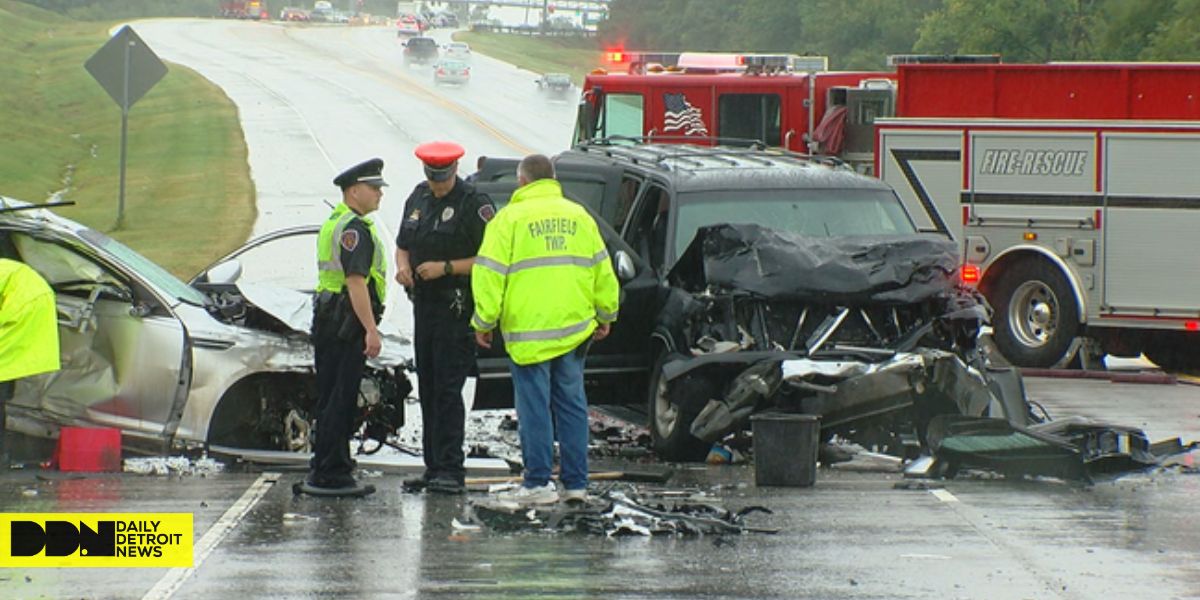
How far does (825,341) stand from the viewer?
1120 centimetres

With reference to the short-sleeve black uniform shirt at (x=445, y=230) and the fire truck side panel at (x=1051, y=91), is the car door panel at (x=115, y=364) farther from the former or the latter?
the fire truck side panel at (x=1051, y=91)

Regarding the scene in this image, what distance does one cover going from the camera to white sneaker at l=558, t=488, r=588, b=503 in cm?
931

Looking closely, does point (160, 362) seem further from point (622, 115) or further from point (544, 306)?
point (622, 115)

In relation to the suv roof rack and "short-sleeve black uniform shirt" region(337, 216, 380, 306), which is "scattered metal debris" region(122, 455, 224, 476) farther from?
the suv roof rack

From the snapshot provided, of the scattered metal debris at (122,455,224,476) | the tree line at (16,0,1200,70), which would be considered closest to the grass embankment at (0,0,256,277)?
the tree line at (16,0,1200,70)

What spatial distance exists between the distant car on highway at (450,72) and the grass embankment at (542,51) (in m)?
8.34

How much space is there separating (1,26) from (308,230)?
85.2 metres

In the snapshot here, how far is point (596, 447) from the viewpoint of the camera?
39.7 feet

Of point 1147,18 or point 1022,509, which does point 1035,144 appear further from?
point 1147,18

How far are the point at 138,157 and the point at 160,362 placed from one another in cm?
3710

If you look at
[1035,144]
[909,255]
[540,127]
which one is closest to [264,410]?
[909,255]

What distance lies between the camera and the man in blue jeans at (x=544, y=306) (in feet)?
30.8

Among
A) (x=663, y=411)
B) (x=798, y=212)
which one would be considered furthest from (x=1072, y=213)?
(x=663, y=411)

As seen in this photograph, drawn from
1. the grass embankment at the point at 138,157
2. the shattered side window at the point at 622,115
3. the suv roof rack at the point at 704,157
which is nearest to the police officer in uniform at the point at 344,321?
the suv roof rack at the point at 704,157
